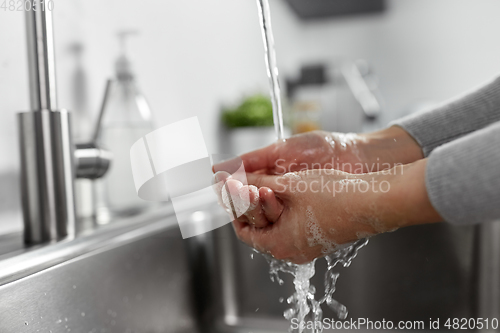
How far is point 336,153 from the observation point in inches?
23.0

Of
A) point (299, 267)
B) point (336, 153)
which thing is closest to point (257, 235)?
point (299, 267)

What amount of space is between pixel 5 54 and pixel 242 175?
291 mm

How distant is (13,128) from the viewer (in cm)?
51

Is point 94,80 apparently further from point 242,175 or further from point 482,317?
point 482,317

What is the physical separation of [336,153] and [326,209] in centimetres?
20

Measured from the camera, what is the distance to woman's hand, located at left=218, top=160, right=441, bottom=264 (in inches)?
14.1

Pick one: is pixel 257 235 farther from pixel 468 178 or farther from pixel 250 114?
pixel 250 114

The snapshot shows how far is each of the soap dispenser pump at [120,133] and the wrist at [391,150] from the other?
0.31 meters

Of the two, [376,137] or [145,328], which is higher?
[376,137]

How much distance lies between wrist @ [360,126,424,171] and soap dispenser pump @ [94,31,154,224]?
12.3 inches

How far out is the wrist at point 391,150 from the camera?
60cm

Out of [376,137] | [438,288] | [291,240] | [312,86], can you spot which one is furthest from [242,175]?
[312,86]

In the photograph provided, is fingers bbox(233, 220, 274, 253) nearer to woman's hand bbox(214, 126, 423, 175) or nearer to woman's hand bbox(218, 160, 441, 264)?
woman's hand bbox(218, 160, 441, 264)

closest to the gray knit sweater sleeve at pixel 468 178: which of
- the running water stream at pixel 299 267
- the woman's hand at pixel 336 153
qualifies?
the running water stream at pixel 299 267
